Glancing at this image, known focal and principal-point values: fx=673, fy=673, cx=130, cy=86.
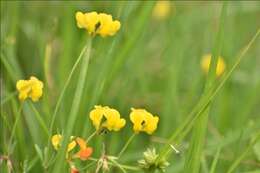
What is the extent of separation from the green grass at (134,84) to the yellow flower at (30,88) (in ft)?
0.09

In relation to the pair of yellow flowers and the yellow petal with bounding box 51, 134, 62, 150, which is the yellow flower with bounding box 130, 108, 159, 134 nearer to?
the pair of yellow flowers

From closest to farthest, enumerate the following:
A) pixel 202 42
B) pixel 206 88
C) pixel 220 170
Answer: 1. pixel 206 88
2. pixel 220 170
3. pixel 202 42

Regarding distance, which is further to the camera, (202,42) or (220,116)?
(202,42)

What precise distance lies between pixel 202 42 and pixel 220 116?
2.50 feet

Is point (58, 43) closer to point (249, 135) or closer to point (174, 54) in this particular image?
point (174, 54)

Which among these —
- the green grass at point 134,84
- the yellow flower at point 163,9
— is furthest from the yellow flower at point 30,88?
the yellow flower at point 163,9

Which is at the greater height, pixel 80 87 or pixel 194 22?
pixel 80 87

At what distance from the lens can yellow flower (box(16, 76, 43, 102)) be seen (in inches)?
51.8

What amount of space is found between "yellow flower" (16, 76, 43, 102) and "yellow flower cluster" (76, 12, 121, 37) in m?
0.14

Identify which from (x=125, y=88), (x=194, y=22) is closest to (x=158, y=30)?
(x=194, y=22)

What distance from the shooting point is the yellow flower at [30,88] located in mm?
1314

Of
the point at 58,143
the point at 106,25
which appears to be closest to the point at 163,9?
the point at 106,25

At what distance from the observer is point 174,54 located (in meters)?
2.34

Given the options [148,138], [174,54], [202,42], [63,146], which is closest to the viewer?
[63,146]
